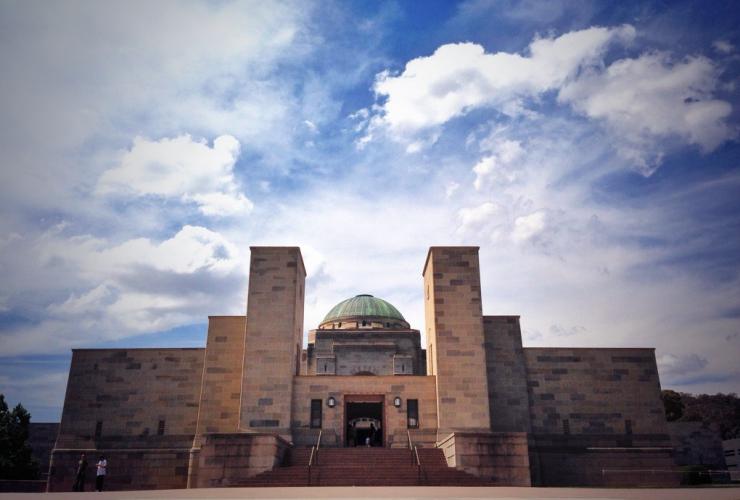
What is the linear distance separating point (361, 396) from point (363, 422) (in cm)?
577

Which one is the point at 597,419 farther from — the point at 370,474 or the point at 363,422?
the point at 370,474

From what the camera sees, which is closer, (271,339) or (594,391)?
(271,339)

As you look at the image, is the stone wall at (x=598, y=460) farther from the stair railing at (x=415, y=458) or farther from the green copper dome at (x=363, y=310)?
the green copper dome at (x=363, y=310)

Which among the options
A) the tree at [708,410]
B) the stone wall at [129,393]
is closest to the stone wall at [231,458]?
the stone wall at [129,393]

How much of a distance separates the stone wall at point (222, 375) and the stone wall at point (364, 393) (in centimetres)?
332

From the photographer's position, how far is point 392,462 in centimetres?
Answer: 2048

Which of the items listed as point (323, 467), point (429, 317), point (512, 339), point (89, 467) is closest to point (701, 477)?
point (512, 339)

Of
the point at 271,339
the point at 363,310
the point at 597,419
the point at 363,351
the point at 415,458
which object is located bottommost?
the point at 415,458

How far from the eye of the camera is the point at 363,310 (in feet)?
135

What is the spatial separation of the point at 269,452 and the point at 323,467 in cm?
196

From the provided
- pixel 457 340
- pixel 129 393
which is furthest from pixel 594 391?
pixel 129 393

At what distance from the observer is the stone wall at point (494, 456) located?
61.5ft

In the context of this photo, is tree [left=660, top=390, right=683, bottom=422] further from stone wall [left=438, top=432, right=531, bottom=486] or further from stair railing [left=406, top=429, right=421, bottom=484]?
stone wall [left=438, top=432, right=531, bottom=486]

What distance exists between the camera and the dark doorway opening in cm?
2583
